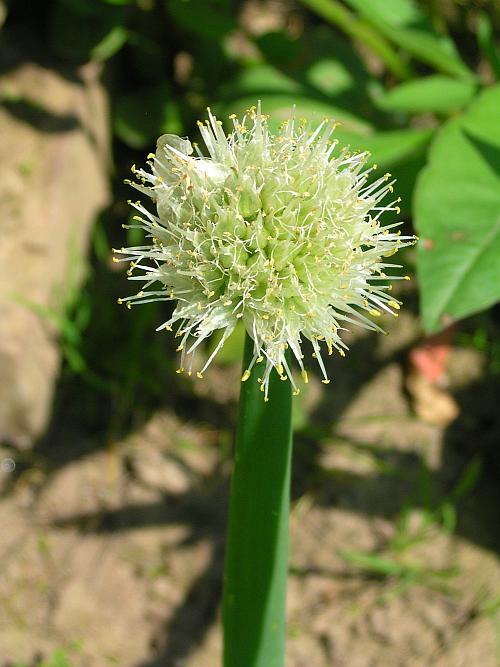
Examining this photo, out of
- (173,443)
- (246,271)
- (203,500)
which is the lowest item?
(203,500)

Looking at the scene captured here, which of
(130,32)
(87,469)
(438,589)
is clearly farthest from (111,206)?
(438,589)

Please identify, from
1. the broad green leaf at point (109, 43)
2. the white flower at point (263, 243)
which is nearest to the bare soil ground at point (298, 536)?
the broad green leaf at point (109, 43)

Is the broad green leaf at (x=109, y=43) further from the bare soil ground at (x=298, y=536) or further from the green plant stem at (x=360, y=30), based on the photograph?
the bare soil ground at (x=298, y=536)

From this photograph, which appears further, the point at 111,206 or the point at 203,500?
the point at 111,206

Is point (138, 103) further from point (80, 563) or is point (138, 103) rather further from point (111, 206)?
point (80, 563)

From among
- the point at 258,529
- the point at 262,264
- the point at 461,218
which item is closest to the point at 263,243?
the point at 262,264

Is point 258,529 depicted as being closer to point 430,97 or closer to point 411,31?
point 430,97

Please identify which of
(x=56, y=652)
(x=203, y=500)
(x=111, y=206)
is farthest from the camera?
(x=111, y=206)

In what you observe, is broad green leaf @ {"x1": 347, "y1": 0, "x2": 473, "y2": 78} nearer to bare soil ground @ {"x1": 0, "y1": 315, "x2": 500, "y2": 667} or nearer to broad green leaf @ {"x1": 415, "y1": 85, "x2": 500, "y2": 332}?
broad green leaf @ {"x1": 415, "y1": 85, "x2": 500, "y2": 332}
